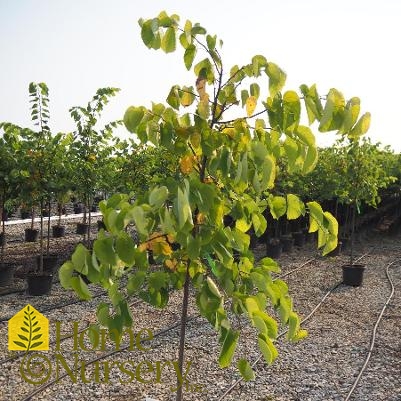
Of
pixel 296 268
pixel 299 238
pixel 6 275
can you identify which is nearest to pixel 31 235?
pixel 6 275

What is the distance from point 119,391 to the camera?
4430 mm

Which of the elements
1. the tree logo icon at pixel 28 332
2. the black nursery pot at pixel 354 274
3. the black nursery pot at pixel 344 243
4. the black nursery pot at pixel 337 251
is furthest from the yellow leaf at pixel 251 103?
the black nursery pot at pixel 344 243

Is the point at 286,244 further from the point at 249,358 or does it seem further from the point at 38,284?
the point at 249,358

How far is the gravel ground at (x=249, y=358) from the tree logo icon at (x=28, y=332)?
0.44ft

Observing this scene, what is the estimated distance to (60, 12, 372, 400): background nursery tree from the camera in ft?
5.14

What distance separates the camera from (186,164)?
2031 mm

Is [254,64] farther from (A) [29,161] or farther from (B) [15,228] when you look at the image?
(B) [15,228]

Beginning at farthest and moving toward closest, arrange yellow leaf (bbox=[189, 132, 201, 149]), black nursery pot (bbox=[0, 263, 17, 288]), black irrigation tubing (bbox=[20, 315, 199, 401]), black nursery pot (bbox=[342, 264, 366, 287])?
black nursery pot (bbox=[342, 264, 366, 287]) < black nursery pot (bbox=[0, 263, 17, 288]) < black irrigation tubing (bbox=[20, 315, 199, 401]) < yellow leaf (bbox=[189, 132, 201, 149])

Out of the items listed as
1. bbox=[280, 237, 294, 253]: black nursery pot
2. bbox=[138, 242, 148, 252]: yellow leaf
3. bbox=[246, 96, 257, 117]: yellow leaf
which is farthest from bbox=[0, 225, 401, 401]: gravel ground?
bbox=[280, 237, 294, 253]: black nursery pot

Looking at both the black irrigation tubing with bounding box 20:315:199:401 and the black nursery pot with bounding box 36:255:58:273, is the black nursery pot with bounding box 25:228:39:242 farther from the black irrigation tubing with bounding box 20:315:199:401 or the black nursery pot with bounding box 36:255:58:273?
the black irrigation tubing with bounding box 20:315:199:401

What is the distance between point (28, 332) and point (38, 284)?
2166mm

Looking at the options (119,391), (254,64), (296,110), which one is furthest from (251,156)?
(119,391)

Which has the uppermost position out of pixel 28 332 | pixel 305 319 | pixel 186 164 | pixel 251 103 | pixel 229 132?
pixel 251 103

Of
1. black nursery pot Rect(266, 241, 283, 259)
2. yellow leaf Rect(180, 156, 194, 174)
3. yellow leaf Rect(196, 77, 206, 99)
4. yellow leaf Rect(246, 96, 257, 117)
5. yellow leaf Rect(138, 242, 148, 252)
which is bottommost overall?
black nursery pot Rect(266, 241, 283, 259)
